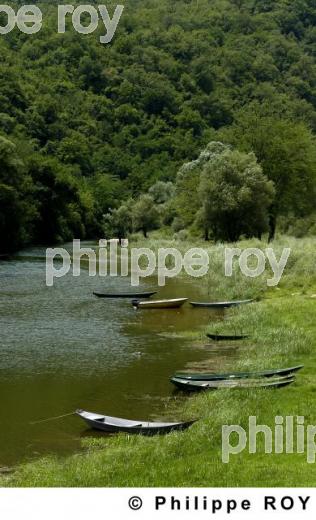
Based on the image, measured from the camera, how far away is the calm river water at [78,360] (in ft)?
60.5

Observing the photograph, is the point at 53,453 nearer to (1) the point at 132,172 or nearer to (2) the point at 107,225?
(2) the point at 107,225

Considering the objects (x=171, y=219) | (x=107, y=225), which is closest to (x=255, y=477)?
(x=171, y=219)

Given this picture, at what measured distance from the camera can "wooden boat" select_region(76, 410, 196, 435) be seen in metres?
17.1

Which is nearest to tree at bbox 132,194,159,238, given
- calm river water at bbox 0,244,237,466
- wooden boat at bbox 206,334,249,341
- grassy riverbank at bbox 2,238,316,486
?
calm river water at bbox 0,244,237,466

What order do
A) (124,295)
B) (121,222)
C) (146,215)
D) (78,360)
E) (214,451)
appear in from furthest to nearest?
1. (121,222)
2. (146,215)
3. (124,295)
4. (78,360)
5. (214,451)

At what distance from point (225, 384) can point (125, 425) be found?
4.26m

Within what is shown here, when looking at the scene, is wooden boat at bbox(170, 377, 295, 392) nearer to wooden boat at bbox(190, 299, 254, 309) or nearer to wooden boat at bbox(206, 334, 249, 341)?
wooden boat at bbox(206, 334, 249, 341)

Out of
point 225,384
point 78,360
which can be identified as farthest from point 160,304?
point 225,384

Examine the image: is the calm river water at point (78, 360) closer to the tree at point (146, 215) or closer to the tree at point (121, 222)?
the tree at point (146, 215)

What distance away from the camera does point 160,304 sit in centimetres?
3884

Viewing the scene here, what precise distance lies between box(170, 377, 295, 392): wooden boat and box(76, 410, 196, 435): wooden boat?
3354 millimetres

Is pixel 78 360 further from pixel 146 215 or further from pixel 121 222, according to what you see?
pixel 121 222

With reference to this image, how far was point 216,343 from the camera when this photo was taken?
1129 inches

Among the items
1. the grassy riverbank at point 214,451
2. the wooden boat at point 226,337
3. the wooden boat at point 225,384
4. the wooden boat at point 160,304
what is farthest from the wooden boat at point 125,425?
the wooden boat at point 160,304
